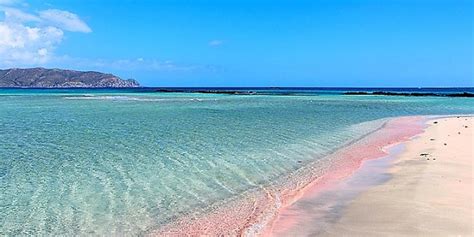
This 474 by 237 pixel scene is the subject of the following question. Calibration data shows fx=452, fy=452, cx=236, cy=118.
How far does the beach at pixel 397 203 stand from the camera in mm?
6770

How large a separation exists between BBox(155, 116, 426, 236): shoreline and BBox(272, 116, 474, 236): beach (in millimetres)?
275

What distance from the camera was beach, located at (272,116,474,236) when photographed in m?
6.77

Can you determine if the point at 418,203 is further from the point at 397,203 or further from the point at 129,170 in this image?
the point at 129,170

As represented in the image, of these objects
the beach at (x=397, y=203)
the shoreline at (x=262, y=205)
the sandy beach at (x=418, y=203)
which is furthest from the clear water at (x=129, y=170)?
the sandy beach at (x=418, y=203)

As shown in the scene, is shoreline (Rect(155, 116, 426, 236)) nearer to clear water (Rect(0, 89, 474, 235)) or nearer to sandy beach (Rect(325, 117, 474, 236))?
clear water (Rect(0, 89, 474, 235))

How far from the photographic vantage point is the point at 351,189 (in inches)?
386

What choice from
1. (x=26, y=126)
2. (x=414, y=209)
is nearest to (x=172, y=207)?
(x=414, y=209)

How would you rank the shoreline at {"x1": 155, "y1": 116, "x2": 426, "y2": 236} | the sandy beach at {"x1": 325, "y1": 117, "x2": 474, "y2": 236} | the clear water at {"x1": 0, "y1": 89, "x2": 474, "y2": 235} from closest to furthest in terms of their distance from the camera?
the sandy beach at {"x1": 325, "y1": 117, "x2": 474, "y2": 236} < the shoreline at {"x1": 155, "y1": 116, "x2": 426, "y2": 236} < the clear water at {"x1": 0, "y1": 89, "x2": 474, "y2": 235}

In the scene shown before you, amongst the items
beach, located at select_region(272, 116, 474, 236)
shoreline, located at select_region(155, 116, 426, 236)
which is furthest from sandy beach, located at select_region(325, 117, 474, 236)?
shoreline, located at select_region(155, 116, 426, 236)

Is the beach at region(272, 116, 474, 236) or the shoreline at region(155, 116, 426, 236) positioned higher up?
the beach at region(272, 116, 474, 236)

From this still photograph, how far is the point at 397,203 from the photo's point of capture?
8.16 meters

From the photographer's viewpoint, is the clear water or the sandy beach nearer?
the sandy beach

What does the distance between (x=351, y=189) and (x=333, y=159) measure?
4.12 m

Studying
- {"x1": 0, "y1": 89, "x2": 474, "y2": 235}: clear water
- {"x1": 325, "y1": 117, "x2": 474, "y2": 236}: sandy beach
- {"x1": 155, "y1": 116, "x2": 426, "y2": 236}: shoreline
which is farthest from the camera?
{"x1": 0, "y1": 89, "x2": 474, "y2": 235}: clear water
